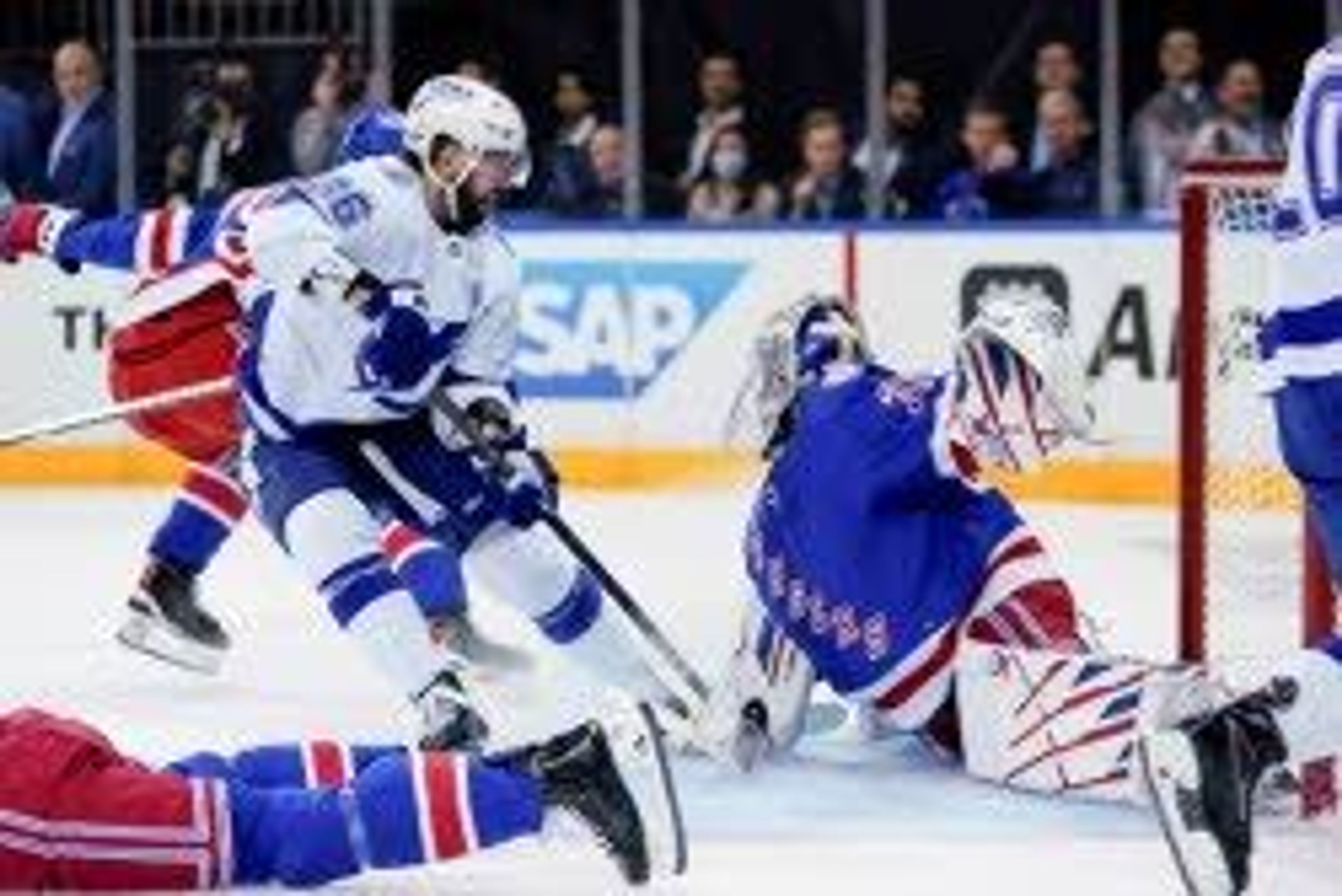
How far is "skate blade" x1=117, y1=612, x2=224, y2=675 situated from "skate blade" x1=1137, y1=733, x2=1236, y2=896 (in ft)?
6.92

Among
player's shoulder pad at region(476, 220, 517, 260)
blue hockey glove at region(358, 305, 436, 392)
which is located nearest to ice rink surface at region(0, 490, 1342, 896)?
blue hockey glove at region(358, 305, 436, 392)

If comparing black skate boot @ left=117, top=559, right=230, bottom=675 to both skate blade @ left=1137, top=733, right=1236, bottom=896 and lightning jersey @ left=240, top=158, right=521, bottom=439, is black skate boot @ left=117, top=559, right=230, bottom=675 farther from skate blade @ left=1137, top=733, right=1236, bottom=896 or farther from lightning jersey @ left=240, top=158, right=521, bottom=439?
skate blade @ left=1137, top=733, right=1236, bottom=896

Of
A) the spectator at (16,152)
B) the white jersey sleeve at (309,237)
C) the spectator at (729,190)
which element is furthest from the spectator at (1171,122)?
the white jersey sleeve at (309,237)

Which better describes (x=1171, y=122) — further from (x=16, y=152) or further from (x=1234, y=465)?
(x=1234, y=465)

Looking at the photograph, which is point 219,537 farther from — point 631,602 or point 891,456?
point 891,456

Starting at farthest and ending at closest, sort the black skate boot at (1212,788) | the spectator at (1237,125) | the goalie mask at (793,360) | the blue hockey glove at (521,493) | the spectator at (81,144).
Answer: the spectator at (81,144) → the spectator at (1237,125) → the blue hockey glove at (521,493) → the goalie mask at (793,360) → the black skate boot at (1212,788)

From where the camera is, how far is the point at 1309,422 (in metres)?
3.51

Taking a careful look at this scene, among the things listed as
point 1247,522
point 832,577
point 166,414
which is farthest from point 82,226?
point 1247,522

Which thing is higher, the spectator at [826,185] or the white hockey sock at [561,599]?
the spectator at [826,185]

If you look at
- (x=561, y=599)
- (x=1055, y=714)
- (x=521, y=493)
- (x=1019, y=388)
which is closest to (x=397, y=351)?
(x=521, y=493)

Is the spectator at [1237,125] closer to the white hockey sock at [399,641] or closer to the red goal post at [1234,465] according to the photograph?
the red goal post at [1234,465]

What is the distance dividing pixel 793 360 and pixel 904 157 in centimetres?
371

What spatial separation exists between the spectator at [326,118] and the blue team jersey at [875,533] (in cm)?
395

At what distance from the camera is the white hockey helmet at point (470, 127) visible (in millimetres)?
4383
